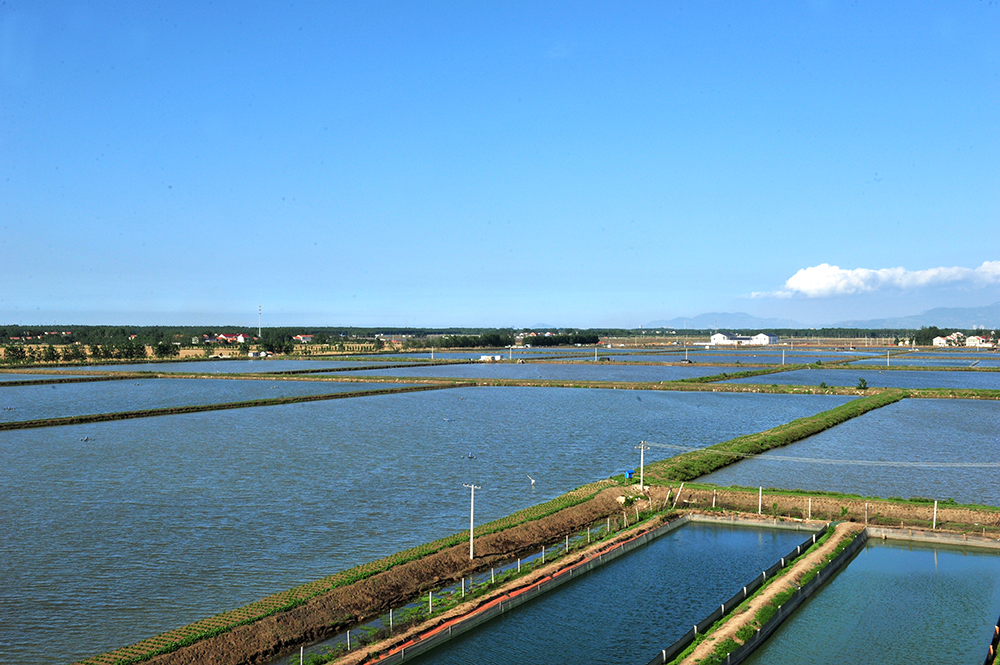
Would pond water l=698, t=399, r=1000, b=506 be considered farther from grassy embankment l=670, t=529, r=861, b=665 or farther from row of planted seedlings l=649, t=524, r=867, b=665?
grassy embankment l=670, t=529, r=861, b=665

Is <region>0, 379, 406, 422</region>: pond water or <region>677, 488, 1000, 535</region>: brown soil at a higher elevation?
<region>0, 379, 406, 422</region>: pond water

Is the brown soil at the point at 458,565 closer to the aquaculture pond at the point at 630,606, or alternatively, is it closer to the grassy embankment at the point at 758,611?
the aquaculture pond at the point at 630,606

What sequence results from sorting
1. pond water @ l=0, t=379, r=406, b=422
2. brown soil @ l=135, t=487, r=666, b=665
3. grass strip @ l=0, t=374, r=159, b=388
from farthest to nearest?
1. grass strip @ l=0, t=374, r=159, b=388
2. pond water @ l=0, t=379, r=406, b=422
3. brown soil @ l=135, t=487, r=666, b=665

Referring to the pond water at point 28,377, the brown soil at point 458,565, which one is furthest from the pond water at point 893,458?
the pond water at point 28,377

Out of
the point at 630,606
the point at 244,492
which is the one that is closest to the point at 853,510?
the point at 630,606

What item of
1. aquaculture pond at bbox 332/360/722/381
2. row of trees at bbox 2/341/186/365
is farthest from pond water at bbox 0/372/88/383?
aquaculture pond at bbox 332/360/722/381

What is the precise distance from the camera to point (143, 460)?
105 ft

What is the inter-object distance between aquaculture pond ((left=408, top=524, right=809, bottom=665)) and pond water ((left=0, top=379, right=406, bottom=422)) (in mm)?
40842

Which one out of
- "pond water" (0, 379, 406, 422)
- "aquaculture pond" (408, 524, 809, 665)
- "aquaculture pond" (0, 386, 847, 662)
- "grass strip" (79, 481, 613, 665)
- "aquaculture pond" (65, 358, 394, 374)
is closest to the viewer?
"grass strip" (79, 481, 613, 665)

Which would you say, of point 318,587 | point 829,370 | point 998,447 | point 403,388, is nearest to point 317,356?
point 403,388

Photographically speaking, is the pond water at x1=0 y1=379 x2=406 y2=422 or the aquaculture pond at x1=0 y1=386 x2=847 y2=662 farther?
the pond water at x1=0 y1=379 x2=406 y2=422

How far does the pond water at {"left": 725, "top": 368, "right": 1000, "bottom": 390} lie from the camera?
71088 millimetres

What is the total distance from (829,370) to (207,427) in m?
77.5

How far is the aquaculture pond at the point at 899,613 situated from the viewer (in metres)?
14.8
